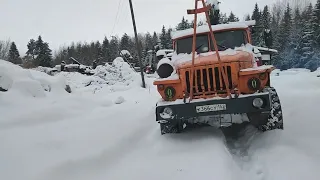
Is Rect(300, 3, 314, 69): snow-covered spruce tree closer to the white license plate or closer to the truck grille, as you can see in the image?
the truck grille

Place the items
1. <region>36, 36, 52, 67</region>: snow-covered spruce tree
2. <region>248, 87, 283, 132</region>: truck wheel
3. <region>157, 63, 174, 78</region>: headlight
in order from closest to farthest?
<region>248, 87, 283, 132</region>: truck wheel → <region>157, 63, 174, 78</region>: headlight → <region>36, 36, 52, 67</region>: snow-covered spruce tree

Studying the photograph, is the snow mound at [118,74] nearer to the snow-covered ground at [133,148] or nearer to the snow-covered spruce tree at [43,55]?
the snow-covered ground at [133,148]

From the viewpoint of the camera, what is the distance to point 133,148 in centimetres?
533

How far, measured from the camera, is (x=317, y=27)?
47156 mm

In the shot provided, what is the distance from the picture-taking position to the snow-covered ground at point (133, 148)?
396 cm

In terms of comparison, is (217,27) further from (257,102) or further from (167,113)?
(167,113)

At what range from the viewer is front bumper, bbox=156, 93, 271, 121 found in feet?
16.6

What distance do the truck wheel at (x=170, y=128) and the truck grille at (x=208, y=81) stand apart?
0.86 m

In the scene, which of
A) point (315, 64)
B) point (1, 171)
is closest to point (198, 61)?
point (1, 171)

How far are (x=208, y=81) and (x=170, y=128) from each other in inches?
48.3

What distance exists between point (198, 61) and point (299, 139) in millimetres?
2000

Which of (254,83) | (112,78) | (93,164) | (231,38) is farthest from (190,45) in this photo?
(112,78)

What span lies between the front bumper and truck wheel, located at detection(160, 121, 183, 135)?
56 centimetres

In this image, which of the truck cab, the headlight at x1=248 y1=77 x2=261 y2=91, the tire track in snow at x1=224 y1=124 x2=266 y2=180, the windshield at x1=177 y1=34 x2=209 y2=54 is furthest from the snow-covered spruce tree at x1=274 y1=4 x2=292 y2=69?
the headlight at x1=248 y1=77 x2=261 y2=91
